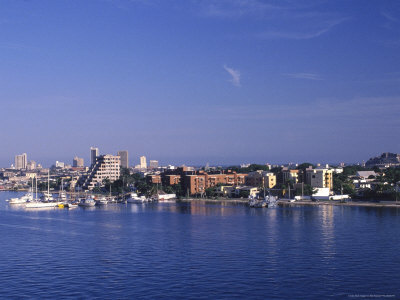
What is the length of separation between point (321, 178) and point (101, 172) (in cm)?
2501

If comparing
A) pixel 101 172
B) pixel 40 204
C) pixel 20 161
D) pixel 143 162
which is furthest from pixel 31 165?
pixel 40 204

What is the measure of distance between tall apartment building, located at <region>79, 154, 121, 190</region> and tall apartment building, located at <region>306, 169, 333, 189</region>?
22874mm

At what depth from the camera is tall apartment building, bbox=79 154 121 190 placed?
5141cm

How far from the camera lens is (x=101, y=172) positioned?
52062 mm

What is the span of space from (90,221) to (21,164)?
341ft

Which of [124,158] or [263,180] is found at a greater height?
[124,158]

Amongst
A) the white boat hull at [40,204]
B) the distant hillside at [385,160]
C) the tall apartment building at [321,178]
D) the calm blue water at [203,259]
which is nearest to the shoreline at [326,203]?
the tall apartment building at [321,178]

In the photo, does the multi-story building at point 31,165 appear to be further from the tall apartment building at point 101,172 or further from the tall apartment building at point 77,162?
Answer: the tall apartment building at point 101,172

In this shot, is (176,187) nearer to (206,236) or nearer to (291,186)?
(291,186)

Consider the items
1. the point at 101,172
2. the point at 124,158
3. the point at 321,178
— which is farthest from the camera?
the point at 124,158

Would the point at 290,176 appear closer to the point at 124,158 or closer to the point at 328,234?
the point at 328,234

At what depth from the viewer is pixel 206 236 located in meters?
16.2

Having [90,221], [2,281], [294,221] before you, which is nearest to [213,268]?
[2,281]

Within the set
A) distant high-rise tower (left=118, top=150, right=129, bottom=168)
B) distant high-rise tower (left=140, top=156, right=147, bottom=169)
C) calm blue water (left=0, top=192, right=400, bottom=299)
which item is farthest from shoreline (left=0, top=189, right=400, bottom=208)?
distant high-rise tower (left=140, top=156, right=147, bottom=169)
